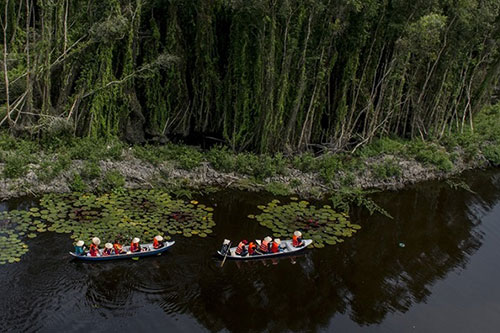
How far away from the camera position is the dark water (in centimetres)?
1121

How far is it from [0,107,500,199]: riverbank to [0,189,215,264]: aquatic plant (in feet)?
2.24

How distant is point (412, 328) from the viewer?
1191 cm

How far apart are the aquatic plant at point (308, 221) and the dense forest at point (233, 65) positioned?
356cm

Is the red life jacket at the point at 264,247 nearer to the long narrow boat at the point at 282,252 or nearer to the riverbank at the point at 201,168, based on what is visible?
the long narrow boat at the point at 282,252

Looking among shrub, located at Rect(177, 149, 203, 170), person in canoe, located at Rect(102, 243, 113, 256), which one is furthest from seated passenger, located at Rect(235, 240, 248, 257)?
shrub, located at Rect(177, 149, 203, 170)

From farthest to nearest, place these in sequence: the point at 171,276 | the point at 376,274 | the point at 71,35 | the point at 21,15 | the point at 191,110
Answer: the point at 191,110
the point at 21,15
the point at 71,35
the point at 376,274
the point at 171,276

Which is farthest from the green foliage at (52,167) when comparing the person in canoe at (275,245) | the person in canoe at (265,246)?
the person in canoe at (275,245)

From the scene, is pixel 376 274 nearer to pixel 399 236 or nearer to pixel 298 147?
pixel 399 236

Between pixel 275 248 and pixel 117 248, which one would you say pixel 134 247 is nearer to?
pixel 117 248

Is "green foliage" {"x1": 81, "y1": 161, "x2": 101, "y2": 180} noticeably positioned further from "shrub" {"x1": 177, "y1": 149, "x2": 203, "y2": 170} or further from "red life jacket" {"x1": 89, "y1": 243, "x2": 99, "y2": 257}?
"red life jacket" {"x1": 89, "y1": 243, "x2": 99, "y2": 257}

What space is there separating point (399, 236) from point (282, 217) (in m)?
4.28

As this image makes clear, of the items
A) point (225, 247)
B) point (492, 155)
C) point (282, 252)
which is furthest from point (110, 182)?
point (492, 155)

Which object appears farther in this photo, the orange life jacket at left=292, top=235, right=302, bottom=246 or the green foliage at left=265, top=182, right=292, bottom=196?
the green foliage at left=265, top=182, right=292, bottom=196

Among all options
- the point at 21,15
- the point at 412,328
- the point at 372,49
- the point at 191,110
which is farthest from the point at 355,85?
the point at 21,15
